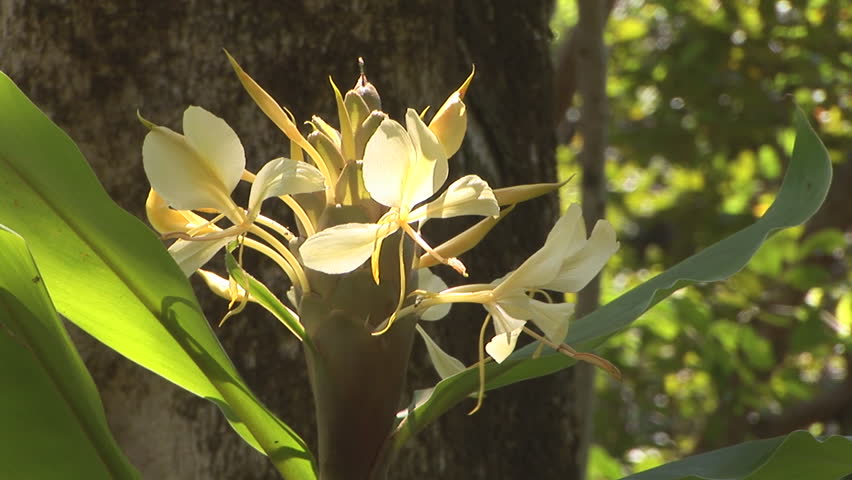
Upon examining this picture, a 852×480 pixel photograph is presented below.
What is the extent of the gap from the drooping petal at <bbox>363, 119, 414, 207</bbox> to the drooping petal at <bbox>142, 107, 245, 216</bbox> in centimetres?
9

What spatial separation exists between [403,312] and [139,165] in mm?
603

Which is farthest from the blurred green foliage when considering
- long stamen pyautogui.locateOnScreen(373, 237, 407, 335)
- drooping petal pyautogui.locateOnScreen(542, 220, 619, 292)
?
long stamen pyautogui.locateOnScreen(373, 237, 407, 335)

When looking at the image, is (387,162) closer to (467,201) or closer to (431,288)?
(467,201)

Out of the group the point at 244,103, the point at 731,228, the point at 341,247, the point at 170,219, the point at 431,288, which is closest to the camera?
the point at 341,247

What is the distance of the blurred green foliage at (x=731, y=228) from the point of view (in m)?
2.90

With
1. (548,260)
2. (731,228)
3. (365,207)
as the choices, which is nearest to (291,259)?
(365,207)

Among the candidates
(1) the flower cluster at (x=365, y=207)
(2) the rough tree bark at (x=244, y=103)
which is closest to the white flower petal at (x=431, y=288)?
(1) the flower cluster at (x=365, y=207)

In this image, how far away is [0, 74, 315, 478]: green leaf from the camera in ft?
2.31

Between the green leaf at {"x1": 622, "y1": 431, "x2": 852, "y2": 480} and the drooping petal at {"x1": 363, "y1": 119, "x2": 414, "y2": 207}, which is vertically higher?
the drooping petal at {"x1": 363, "y1": 119, "x2": 414, "y2": 207}

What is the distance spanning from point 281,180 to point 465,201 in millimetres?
121

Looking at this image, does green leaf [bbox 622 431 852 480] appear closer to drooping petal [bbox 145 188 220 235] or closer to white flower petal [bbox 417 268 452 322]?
white flower petal [bbox 417 268 452 322]

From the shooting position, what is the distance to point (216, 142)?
2.31 feet

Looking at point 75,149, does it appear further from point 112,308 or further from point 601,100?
point 601,100

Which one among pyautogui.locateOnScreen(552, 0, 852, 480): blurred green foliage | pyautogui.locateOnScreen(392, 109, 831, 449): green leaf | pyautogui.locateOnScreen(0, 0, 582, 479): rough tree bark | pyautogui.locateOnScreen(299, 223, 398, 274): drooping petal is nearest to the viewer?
pyautogui.locateOnScreen(299, 223, 398, 274): drooping petal
